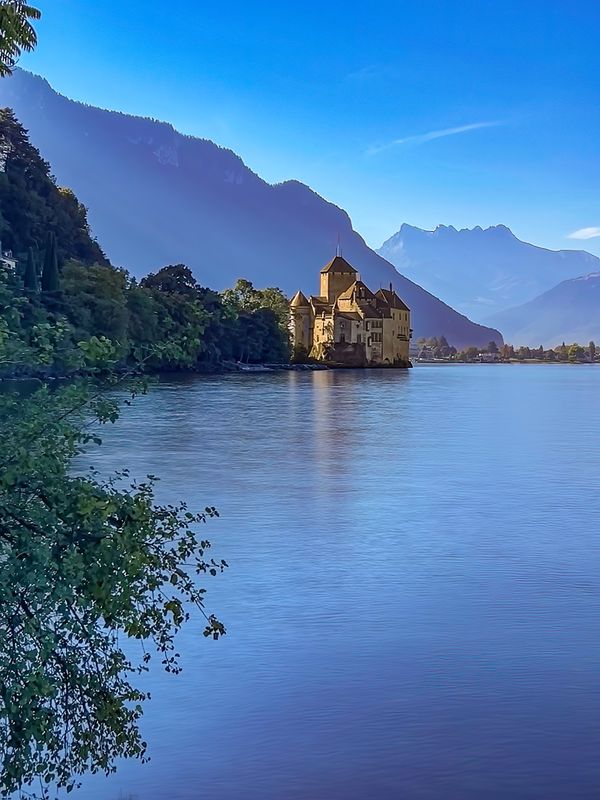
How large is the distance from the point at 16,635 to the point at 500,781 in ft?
14.6

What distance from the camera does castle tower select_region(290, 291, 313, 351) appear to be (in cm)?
14225

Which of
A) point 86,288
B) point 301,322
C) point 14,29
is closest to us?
point 14,29

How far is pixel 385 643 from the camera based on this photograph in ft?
40.4

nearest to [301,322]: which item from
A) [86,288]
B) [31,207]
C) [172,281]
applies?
[172,281]

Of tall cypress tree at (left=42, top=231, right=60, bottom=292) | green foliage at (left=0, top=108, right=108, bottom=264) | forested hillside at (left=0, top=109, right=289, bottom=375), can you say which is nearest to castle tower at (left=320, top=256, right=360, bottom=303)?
forested hillside at (left=0, top=109, right=289, bottom=375)

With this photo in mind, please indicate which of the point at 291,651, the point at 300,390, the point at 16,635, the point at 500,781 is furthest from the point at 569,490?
the point at 300,390

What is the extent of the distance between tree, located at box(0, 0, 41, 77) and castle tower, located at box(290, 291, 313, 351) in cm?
12714

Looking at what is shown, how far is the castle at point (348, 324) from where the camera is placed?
139875mm

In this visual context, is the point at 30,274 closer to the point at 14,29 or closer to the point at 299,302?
the point at 14,29

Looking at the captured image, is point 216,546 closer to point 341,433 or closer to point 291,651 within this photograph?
point 291,651

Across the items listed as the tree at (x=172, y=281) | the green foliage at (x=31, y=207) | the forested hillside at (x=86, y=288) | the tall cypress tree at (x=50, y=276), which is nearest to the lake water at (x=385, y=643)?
the forested hillside at (x=86, y=288)

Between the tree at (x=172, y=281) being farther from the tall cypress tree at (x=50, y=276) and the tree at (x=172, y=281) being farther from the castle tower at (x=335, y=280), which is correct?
the castle tower at (x=335, y=280)

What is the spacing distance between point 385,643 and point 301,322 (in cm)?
13179

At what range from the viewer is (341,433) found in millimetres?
42250
